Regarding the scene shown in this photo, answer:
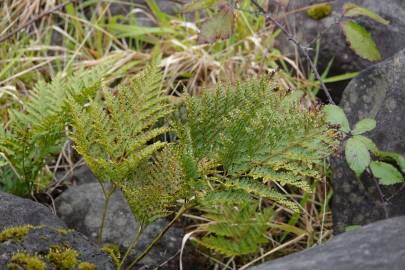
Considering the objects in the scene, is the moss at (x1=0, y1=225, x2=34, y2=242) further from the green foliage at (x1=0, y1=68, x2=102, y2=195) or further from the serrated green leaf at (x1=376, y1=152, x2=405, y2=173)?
the serrated green leaf at (x1=376, y1=152, x2=405, y2=173)

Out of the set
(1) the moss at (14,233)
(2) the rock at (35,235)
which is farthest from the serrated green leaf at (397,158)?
(1) the moss at (14,233)

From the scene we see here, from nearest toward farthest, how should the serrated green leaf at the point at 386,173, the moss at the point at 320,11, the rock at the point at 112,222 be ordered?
the serrated green leaf at the point at 386,173 < the rock at the point at 112,222 < the moss at the point at 320,11

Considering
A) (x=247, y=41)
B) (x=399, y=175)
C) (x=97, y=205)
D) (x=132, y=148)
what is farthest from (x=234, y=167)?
(x=247, y=41)

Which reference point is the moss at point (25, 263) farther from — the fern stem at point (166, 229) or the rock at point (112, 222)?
the rock at point (112, 222)

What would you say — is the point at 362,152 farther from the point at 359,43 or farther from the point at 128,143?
the point at 128,143

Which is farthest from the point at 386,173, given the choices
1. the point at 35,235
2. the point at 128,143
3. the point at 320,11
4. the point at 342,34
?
the point at 320,11
